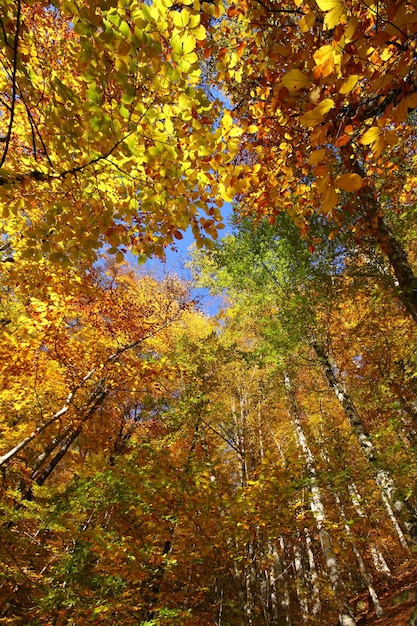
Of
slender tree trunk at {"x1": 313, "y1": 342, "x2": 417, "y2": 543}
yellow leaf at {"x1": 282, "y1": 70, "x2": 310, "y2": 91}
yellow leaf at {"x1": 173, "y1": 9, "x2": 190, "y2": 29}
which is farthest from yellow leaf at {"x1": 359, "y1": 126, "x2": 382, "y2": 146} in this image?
slender tree trunk at {"x1": 313, "y1": 342, "x2": 417, "y2": 543}

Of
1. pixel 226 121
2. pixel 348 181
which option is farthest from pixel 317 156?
pixel 226 121

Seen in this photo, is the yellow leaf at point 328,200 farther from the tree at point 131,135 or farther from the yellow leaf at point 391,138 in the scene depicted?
the tree at point 131,135

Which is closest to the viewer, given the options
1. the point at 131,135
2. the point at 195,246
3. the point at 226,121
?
the point at 131,135

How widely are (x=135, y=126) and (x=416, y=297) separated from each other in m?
4.34

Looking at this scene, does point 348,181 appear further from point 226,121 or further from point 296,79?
point 226,121

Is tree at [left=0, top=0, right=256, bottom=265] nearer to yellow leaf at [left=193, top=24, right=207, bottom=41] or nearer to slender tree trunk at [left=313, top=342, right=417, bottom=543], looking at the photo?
yellow leaf at [left=193, top=24, right=207, bottom=41]

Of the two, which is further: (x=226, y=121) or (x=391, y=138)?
(x=226, y=121)

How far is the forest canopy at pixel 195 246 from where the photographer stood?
1.96 meters

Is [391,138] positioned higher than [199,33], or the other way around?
[199,33]

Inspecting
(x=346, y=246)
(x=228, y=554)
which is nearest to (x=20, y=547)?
(x=228, y=554)

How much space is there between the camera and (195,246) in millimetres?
6688

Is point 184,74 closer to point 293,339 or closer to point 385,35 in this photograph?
point 385,35

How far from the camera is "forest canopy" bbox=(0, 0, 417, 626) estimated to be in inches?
77.3

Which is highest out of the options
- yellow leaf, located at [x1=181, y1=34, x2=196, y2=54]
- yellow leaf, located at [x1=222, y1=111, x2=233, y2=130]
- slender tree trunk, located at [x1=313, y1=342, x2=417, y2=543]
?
yellow leaf, located at [x1=222, y1=111, x2=233, y2=130]
